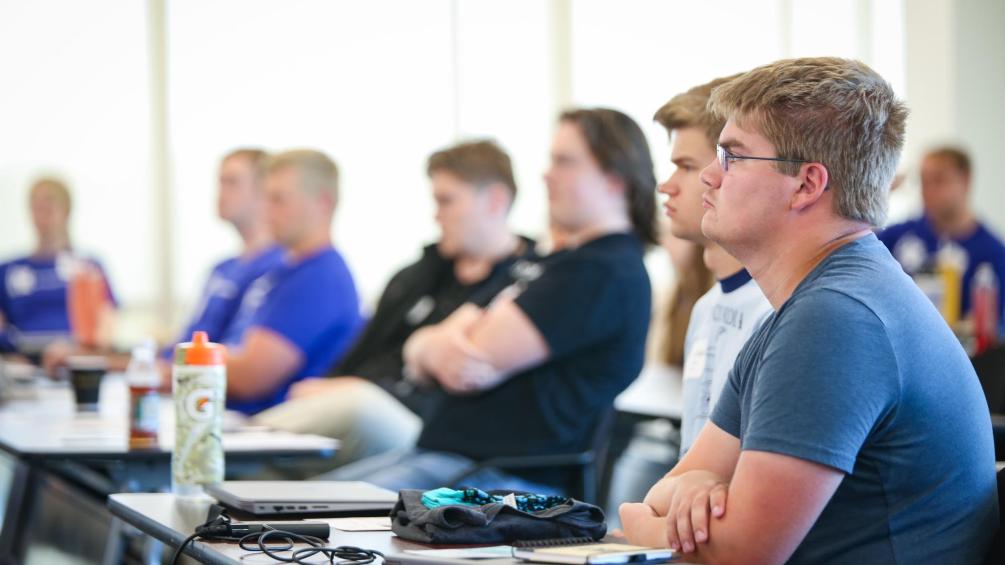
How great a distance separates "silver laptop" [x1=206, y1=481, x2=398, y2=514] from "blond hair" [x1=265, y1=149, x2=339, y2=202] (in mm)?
2409

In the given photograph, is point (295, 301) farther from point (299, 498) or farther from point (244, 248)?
point (299, 498)

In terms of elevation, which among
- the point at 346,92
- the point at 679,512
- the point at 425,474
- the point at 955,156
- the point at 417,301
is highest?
the point at 346,92

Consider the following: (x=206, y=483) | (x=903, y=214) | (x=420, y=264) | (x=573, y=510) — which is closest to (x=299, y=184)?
(x=420, y=264)

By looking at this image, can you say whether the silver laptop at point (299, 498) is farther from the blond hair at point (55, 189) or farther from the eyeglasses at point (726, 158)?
the blond hair at point (55, 189)

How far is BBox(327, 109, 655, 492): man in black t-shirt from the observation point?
3059 millimetres

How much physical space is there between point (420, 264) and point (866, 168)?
2.68 m

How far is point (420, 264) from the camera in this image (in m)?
4.09

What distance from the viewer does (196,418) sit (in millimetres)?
2043

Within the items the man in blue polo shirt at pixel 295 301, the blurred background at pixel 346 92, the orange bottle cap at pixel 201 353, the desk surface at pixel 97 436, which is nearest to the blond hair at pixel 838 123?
the orange bottle cap at pixel 201 353

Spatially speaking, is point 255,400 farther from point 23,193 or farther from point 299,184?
point 23,193

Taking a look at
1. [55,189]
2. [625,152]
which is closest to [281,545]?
[625,152]

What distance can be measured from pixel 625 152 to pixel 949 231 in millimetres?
3670

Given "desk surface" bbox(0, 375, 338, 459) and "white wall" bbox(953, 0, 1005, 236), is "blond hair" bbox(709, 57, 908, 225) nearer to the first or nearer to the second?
"desk surface" bbox(0, 375, 338, 459)

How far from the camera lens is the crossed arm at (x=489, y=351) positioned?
10.0ft
